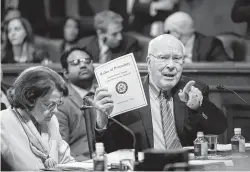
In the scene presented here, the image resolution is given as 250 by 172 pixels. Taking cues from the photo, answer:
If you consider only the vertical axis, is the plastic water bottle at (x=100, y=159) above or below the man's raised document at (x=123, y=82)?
A: below

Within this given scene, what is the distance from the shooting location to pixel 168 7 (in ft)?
25.7

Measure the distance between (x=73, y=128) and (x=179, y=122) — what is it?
1.40 m

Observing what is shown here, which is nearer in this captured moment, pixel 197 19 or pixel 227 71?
pixel 227 71

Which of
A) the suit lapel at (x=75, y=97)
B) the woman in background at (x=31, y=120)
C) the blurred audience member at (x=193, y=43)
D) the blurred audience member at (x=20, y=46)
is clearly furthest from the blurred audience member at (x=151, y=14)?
the woman in background at (x=31, y=120)

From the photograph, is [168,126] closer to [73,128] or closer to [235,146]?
[235,146]

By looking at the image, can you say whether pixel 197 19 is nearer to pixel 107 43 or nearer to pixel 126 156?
pixel 107 43

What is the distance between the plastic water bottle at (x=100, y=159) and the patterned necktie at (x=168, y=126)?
110 centimetres

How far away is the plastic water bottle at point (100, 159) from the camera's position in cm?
344

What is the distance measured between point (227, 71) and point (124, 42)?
135cm

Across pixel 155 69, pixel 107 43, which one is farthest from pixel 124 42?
pixel 155 69

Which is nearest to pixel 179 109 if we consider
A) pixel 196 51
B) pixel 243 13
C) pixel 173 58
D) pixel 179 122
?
pixel 179 122

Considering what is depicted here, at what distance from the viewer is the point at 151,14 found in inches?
319

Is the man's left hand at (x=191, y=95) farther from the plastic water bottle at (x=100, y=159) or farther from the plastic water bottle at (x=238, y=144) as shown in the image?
the plastic water bottle at (x=100, y=159)

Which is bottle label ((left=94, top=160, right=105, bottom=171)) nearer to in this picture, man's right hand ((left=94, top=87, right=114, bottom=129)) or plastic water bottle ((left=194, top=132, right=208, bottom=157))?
man's right hand ((left=94, top=87, right=114, bottom=129))
